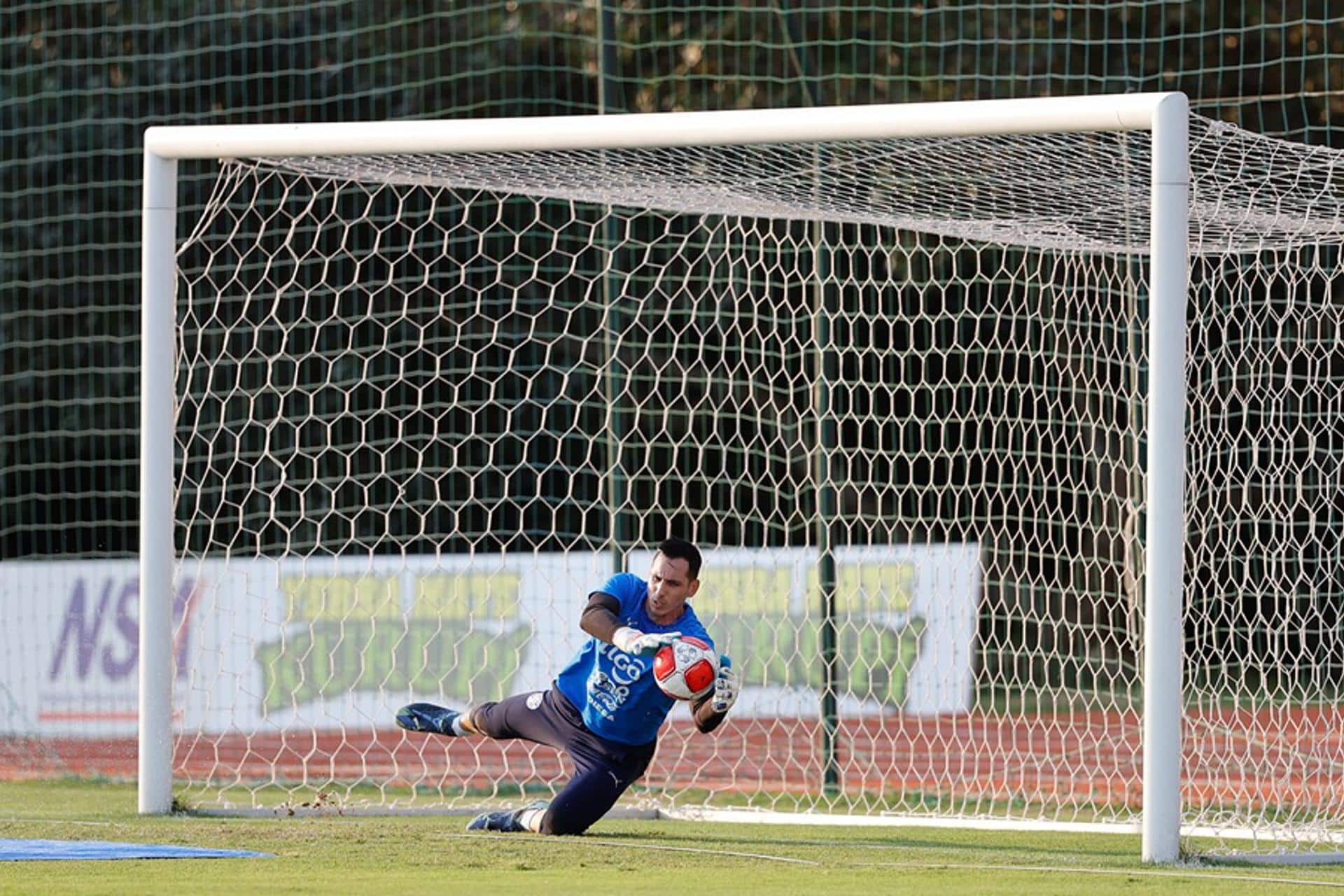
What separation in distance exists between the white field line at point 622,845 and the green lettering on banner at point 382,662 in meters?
4.37

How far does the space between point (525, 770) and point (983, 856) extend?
4829 mm

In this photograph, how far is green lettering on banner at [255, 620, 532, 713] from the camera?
39.1 feet

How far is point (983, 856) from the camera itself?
7.23 m

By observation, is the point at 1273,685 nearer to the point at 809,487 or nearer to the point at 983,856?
the point at 809,487

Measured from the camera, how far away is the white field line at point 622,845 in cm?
703

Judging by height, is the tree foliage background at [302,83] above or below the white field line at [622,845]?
above

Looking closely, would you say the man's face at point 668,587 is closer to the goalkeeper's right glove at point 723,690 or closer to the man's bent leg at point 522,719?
the goalkeeper's right glove at point 723,690

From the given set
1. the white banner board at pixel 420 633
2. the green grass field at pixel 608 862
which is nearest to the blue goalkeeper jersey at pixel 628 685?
the green grass field at pixel 608 862

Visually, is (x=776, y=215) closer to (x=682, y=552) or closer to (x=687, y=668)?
(x=682, y=552)

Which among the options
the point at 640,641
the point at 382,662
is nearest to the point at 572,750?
the point at 640,641

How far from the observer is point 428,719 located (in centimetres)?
830

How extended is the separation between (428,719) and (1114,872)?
2913 millimetres

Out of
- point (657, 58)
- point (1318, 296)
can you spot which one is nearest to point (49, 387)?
point (657, 58)

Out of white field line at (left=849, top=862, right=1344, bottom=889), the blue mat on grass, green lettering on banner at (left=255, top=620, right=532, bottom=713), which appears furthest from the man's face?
green lettering on banner at (left=255, top=620, right=532, bottom=713)
